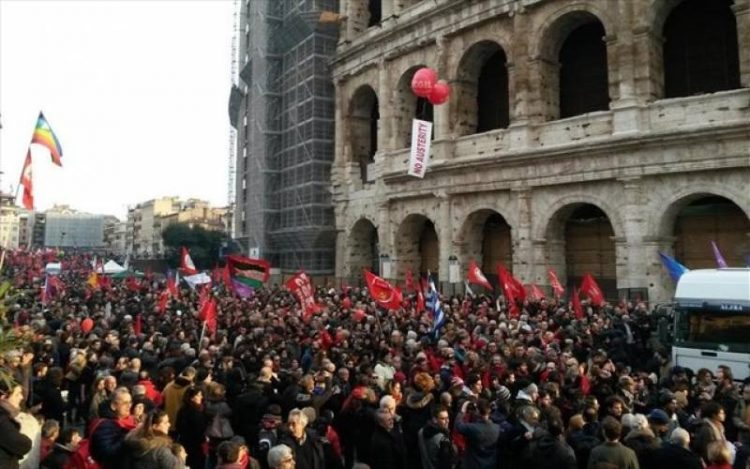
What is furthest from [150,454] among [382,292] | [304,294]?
[304,294]

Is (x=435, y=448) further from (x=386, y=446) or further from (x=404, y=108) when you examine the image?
(x=404, y=108)

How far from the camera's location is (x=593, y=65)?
22.5 meters

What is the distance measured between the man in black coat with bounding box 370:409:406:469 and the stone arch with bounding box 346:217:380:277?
23.9 meters

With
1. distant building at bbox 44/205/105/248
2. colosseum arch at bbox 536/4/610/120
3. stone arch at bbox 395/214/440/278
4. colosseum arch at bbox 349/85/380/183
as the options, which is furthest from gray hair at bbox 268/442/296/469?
distant building at bbox 44/205/105/248

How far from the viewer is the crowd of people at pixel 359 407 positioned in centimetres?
491

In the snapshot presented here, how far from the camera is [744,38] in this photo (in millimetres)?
17156

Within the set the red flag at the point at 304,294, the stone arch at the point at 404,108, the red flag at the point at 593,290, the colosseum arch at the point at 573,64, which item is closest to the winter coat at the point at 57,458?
the red flag at the point at 304,294

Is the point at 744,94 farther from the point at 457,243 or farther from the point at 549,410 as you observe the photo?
the point at 549,410

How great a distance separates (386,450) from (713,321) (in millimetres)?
8589

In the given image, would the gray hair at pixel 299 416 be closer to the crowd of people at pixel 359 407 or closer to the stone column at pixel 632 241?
the crowd of people at pixel 359 407

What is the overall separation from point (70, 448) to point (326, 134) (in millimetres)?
28002

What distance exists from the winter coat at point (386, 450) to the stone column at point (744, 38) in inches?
674

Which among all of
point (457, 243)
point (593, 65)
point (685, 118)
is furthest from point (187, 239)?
point (685, 118)

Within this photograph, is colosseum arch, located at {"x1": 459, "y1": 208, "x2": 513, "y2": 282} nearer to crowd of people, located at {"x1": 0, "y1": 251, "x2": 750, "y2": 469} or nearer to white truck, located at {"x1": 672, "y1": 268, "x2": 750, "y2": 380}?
crowd of people, located at {"x1": 0, "y1": 251, "x2": 750, "y2": 469}
